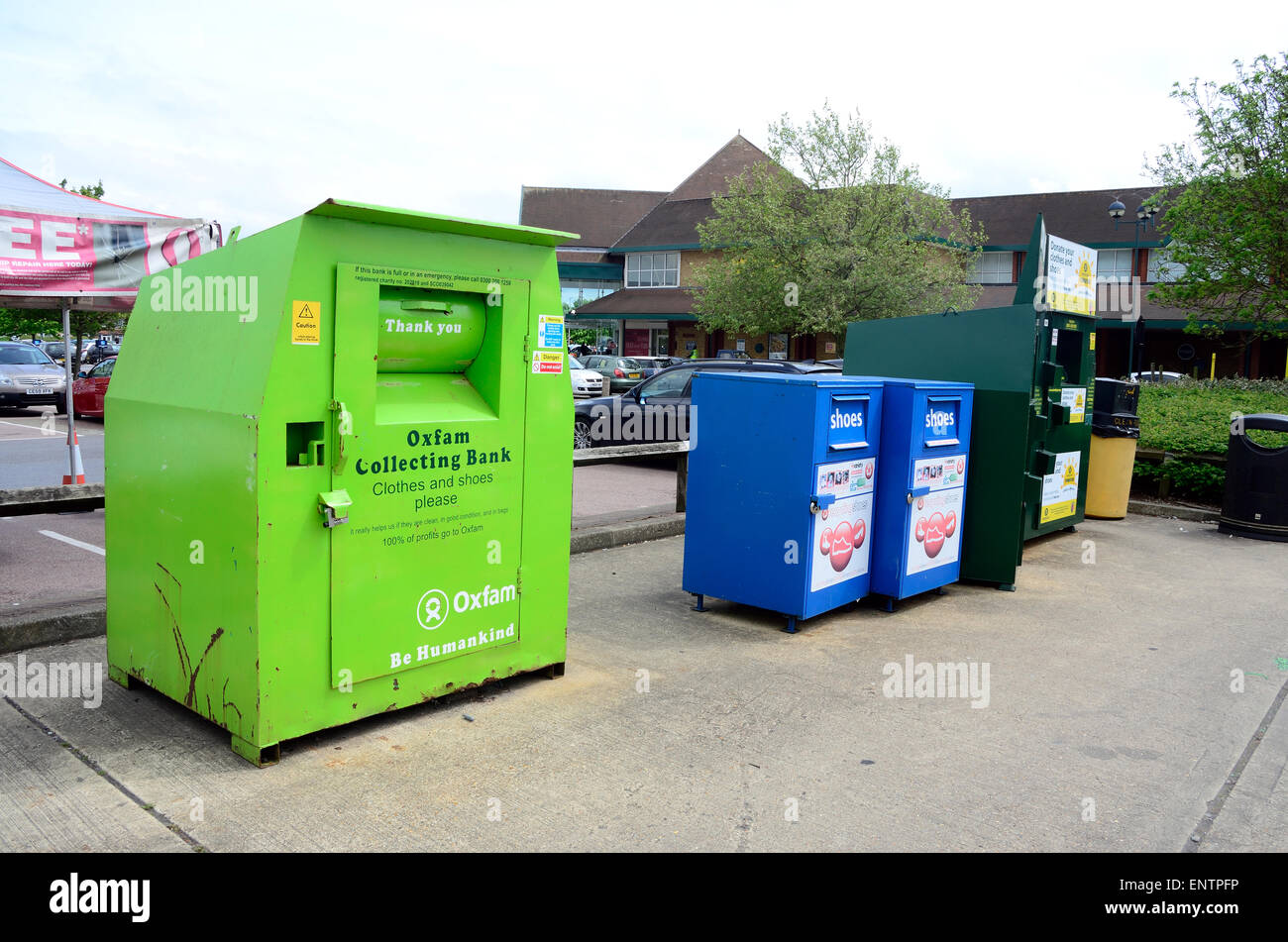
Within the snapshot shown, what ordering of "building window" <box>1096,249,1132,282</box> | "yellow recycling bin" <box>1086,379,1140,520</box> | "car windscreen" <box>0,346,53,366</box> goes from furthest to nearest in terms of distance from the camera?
"building window" <box>1096,249,1132,282</box>
"car windscreen" <box>0,346,53,366</box>
"yellow recycling bin" <box>1086,379,1140,520</box>

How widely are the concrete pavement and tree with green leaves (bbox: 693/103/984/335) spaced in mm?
26698

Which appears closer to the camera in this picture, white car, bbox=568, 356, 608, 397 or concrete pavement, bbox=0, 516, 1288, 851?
concrete pavement, bbox=0, 516, 1288, 851

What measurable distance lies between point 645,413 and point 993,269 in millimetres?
35166

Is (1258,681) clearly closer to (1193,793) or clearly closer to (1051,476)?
(1193,793)

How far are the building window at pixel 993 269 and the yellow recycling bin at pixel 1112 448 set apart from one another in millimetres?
34979

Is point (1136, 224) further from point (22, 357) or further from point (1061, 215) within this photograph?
point (22, 357)

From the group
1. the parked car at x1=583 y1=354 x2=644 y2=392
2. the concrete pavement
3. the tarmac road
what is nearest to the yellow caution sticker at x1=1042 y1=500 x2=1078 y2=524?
the concrete pavement

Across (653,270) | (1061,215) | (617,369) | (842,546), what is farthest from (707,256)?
(842,546)

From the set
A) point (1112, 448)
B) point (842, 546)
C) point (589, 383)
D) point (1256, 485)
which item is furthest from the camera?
point (589, 383)

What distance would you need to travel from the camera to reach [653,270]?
49.3 m

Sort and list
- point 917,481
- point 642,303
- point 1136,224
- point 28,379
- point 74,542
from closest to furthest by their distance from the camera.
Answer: point 917,481, point 74,542, point 28,379, point 1136,224, point 642,303

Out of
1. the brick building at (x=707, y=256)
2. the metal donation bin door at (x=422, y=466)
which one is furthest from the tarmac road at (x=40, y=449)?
the brick building at (x=707, y=256)

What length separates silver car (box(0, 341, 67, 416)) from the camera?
2234 centimetres

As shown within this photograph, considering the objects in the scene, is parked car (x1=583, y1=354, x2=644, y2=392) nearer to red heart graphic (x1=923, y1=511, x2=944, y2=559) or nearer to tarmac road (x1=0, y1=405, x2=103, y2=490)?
tarmac road (x1=0, y1=405, x2=103, y2=490)
